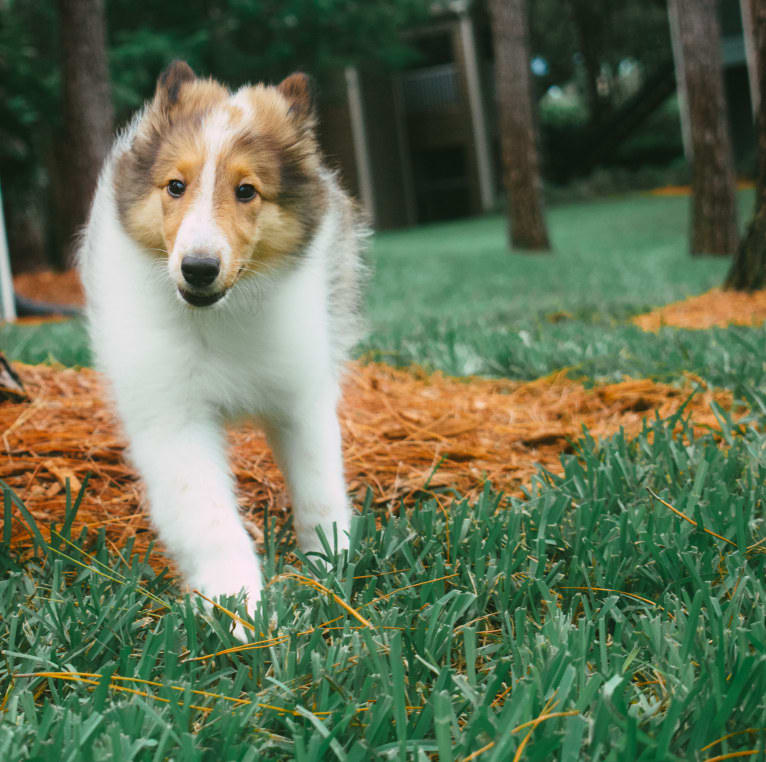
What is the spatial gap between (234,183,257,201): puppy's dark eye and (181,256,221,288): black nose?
0.84 feet

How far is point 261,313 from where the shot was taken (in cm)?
257

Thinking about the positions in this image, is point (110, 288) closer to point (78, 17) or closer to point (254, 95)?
point (254, 95)

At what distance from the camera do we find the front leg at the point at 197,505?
7.59ft

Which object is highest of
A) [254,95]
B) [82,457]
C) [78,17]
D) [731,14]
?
[731,14]

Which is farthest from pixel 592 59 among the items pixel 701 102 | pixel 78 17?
pixel 78 17

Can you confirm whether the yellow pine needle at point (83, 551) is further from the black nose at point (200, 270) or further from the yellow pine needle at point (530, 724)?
the yellow pine needle at point (530, 724)

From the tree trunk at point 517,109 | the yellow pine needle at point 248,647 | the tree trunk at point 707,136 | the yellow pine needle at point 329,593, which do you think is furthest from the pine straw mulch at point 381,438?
the tree trunk at point 517,109

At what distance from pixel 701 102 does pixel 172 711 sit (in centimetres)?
1121

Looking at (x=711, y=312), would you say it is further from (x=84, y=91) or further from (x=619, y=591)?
(x=84, y=91)

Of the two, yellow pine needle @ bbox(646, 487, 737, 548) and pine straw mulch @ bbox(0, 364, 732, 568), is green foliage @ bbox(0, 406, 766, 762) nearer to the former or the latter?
yellow pine needle @ bbox(646, 487, 737, 548)

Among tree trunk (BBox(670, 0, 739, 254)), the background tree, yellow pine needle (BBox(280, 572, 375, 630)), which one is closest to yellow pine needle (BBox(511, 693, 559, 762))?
yellow pine needle (BBox(280, 572, 375, 630))

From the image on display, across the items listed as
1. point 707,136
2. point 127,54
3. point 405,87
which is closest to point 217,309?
point 707,136

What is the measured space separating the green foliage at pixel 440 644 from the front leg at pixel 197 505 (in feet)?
0.31

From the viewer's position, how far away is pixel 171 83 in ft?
8.84
